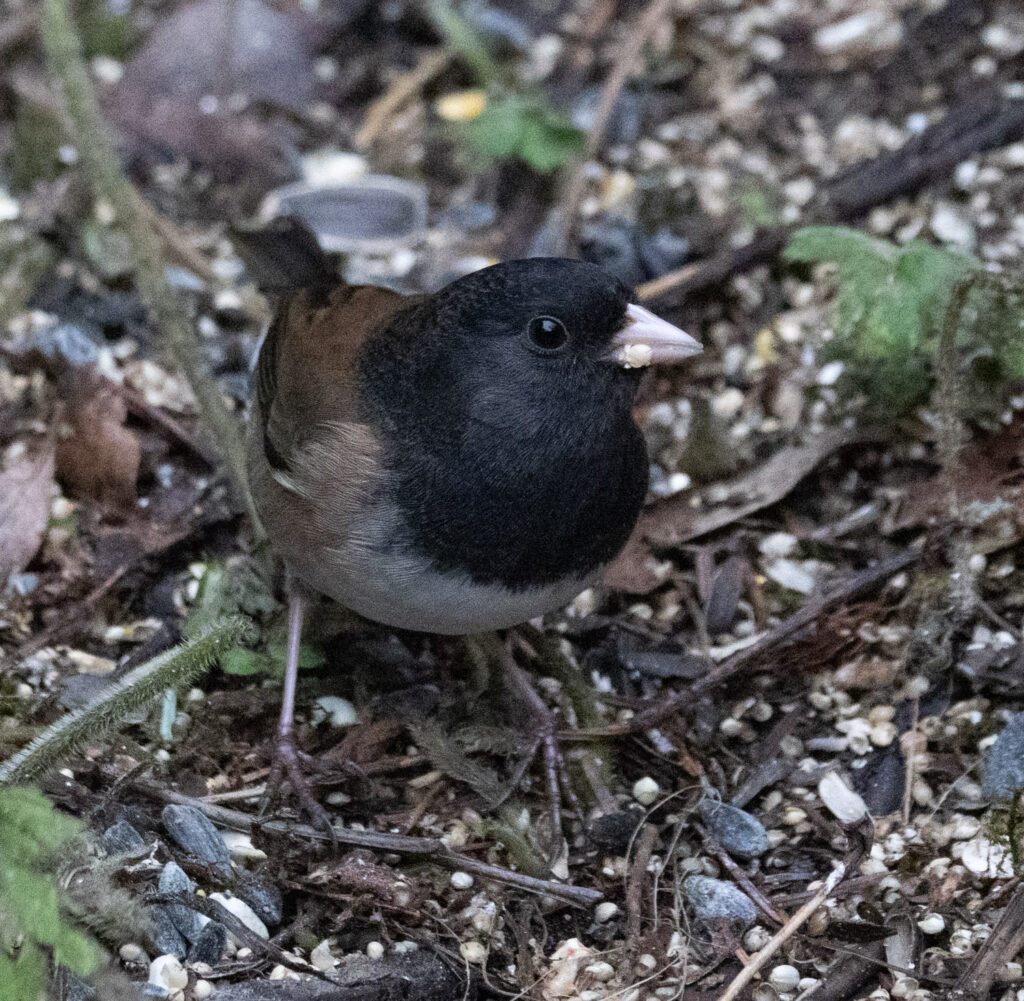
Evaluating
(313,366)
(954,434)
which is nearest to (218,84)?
(313,366)

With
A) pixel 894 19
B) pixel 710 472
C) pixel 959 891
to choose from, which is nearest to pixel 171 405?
pixel 710 472

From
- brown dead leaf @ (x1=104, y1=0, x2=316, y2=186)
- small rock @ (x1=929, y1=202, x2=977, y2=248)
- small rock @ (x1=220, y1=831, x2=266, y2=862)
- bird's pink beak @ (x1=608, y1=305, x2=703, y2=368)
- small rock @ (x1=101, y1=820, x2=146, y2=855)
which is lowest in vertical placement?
small rock @ (x1=929, y1=202, x2=977, y2=248)

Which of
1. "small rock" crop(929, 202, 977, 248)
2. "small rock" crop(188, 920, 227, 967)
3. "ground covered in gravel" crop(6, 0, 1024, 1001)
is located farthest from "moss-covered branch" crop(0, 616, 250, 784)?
"small rock" crop(929, 202, 977, 248)

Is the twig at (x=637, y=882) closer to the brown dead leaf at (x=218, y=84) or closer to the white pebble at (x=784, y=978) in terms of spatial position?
the white pebble at (x=784, y=978)

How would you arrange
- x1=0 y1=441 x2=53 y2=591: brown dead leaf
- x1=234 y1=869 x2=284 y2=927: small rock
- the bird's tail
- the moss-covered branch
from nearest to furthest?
the moss-covered branch < x1=234 y1=869 x2=284 y2=927: small rock < x1=0 y1=441 x2=53 y2=591: brown dead leaf < the bird's tail

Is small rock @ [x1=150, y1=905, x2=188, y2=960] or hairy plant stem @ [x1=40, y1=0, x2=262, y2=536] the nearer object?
small rock @ [x1=150, y1=905, x2=188, y2=960]

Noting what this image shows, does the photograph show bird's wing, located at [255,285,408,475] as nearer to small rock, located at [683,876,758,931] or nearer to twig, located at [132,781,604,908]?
twig, located at [132,781,604,908]

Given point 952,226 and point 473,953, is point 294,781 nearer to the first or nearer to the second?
point 473,953
